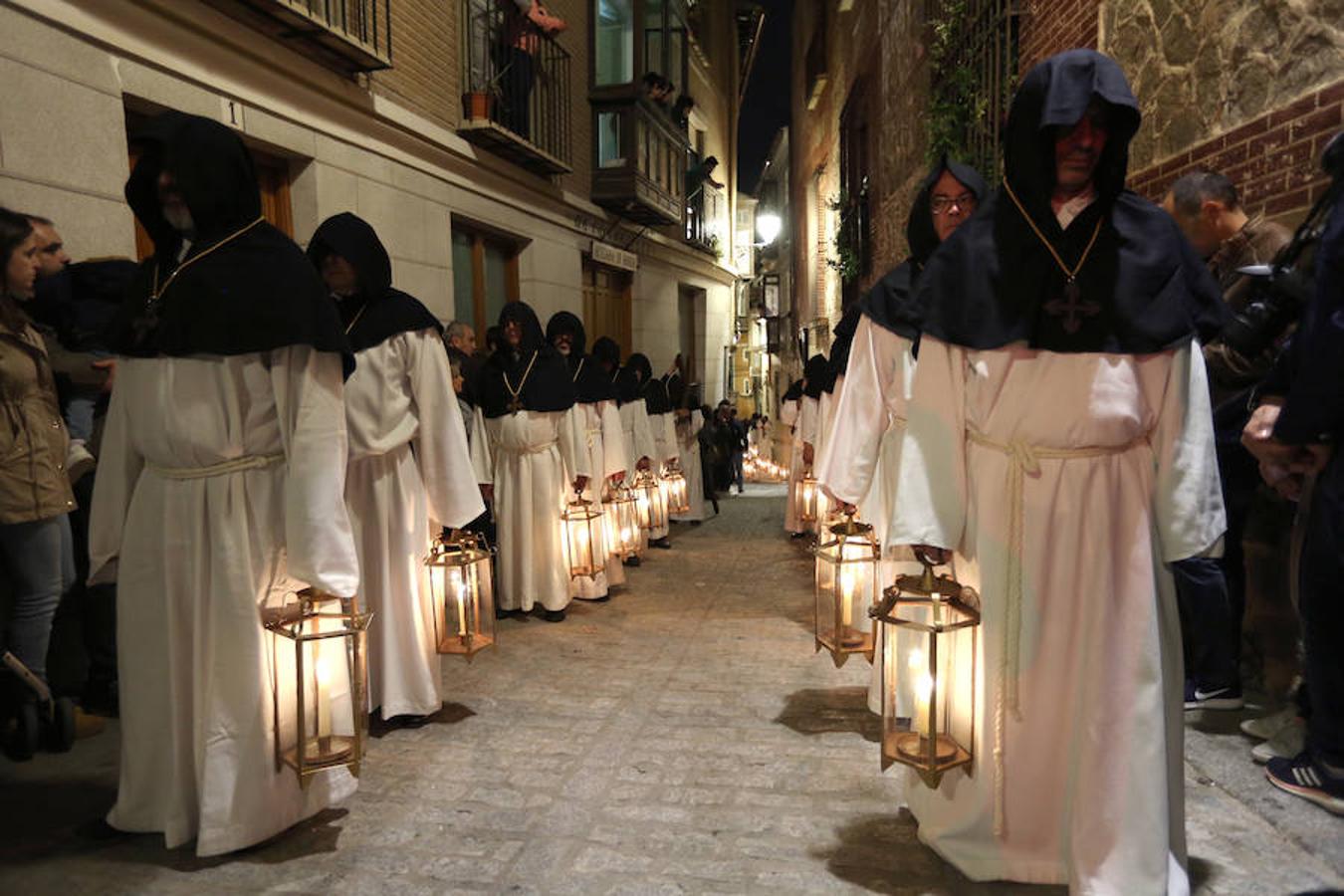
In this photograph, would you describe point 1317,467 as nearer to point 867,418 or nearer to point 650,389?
point 867,418

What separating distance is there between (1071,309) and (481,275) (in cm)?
918

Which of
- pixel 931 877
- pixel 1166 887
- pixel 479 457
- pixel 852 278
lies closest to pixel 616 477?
pixel 479 457

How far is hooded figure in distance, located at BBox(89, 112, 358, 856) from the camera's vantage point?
2.92 meters

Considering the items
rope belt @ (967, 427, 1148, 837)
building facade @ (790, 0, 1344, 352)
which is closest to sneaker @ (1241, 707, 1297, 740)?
rope belt @ (967, 427, 1148, 837)

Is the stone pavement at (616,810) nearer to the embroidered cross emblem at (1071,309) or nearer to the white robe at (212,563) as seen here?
the white robe at (212,563)

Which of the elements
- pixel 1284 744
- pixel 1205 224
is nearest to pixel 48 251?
pixel 1205 224

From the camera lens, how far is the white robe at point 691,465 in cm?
1176

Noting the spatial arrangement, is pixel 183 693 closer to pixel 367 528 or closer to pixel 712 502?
pixel 367 528

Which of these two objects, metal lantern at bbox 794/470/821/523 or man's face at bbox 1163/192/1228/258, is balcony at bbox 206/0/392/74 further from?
man's face at bbox 1163/192/1228/258

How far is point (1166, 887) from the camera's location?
8.04 feet

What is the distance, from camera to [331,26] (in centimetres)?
679

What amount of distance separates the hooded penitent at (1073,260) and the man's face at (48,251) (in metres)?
3.78

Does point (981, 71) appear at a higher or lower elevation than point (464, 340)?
higher

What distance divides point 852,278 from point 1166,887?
12.5 meters
